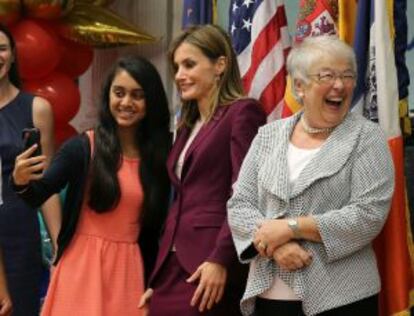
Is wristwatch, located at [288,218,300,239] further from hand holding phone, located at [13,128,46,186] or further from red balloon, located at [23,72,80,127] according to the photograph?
red balloon, located at [23,72,80,127]

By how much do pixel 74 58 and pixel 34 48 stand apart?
1.29 ft

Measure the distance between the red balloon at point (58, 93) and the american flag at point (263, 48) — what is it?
1.42 m

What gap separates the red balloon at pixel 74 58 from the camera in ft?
14.2

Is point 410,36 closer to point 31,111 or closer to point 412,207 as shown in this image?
point 412,207

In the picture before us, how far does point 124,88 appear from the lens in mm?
2482

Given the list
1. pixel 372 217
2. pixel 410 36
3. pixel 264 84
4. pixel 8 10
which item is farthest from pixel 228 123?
pixel 8 10

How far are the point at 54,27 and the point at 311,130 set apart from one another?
2.53m

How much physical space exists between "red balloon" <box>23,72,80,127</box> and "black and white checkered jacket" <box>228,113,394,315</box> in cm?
236

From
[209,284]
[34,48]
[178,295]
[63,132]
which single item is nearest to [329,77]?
[209,284]

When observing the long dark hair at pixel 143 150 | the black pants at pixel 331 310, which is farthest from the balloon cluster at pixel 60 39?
the black pants at pixel 331 310

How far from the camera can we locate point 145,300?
239 centimetres

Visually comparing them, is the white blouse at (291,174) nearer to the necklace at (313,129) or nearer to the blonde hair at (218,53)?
the necklace at (313,129)

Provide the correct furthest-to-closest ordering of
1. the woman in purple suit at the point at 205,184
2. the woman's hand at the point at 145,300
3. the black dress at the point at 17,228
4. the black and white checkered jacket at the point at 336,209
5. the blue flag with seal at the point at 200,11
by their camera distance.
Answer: the blue flag with seal at the point at 200,11 < the black dress at the point at 17,228 < the woman's hand at the point at 145,300 < the woman in purple suit at the point at 205,184 < the black and white checkered jacket at the point at 336,209

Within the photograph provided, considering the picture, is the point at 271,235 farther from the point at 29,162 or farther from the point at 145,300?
the point at 29,162
